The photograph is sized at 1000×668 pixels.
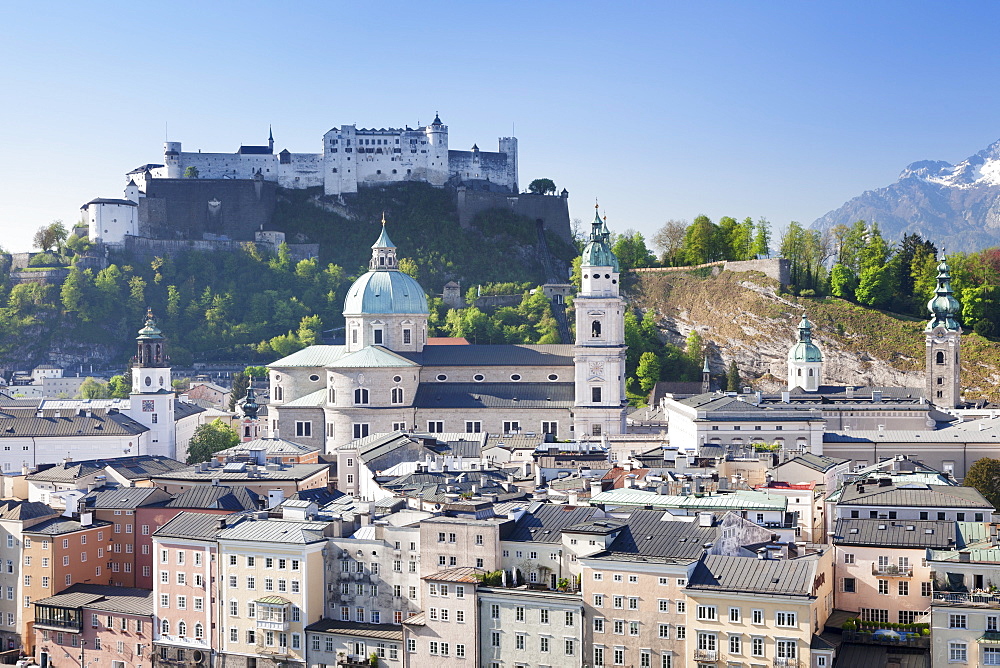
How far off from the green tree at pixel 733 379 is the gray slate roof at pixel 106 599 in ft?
166

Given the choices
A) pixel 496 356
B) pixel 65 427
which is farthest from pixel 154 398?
pixel 496 356

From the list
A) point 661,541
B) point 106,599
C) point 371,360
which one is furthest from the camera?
point 371,360

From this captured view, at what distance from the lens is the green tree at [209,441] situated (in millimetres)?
77188

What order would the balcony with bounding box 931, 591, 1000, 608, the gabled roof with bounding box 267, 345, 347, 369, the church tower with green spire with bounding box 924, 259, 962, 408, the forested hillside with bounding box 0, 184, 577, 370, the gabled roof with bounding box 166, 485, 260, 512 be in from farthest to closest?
the forested hillside with bounding box 0, 184, 577, 370
the church tower with green spire with bounding box 924, 259, 962, 408
the gabled roof with bounding box 267, 345, 347, 369
the gabled roof with bounding box 166, 485, 260, 512
the balcony with bounding box 931, 591, 1000, 608

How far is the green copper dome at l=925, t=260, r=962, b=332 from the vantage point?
281 feet

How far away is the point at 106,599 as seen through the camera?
4956 cm

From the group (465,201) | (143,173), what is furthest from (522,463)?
(143,173)

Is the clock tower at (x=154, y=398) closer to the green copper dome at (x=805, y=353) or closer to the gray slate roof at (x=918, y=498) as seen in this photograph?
the green copper dome at (x=805, y=353)

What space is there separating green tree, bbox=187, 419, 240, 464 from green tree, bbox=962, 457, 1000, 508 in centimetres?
3863

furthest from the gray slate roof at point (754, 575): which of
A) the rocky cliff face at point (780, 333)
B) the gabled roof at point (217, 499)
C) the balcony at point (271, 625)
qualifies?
the rocky cliff face at point (780, 333)

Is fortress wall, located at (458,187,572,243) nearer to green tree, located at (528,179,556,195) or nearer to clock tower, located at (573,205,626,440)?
green tree, located at (528,179,556,195)

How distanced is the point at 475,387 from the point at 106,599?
112 ft

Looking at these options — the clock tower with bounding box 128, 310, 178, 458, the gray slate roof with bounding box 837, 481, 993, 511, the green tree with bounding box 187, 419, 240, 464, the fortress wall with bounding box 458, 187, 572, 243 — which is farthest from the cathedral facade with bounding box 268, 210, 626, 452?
the fortress wall with bounding box 458, 187, 572, 243

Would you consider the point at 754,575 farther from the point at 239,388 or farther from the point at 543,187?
the point at 543,187
